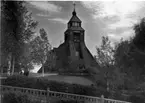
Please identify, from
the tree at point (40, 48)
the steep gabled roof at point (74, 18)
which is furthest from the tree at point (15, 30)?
the steep gabled roof at point (74, 18)

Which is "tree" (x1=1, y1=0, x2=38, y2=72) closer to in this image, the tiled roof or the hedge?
the hedge

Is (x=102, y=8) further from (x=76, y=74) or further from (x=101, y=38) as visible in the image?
(x=76, y=74)

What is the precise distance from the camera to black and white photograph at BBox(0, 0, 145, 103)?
397 cm

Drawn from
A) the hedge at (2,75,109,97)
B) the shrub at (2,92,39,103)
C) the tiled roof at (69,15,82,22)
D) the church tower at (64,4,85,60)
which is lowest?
the shrub at (2,92,39,103)

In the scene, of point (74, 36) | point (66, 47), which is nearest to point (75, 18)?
point (74, 36)

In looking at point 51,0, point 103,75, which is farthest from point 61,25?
point 103,75

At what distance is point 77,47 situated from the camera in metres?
3.93

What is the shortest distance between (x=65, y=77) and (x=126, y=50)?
4.97 ft

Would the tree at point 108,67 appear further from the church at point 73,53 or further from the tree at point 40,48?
the tree at point 40,48

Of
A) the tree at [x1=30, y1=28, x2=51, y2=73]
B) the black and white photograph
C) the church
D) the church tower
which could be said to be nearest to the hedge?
the black and white photograph

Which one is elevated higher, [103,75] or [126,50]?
[126,50]

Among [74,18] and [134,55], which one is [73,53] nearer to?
[74,18]

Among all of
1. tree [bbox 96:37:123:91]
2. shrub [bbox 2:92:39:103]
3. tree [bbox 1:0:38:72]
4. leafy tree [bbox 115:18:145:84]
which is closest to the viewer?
shrub [bbox 2:92:39:103]

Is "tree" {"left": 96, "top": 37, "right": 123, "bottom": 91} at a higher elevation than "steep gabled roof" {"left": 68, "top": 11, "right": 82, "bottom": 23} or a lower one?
lower
